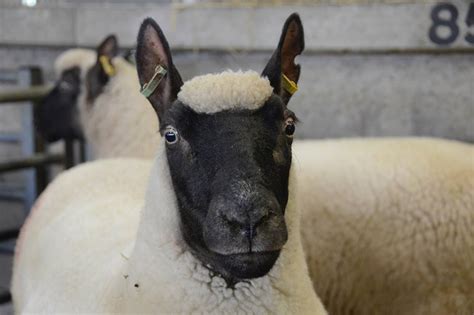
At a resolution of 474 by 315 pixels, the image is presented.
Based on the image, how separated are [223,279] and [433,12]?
9.33 feet

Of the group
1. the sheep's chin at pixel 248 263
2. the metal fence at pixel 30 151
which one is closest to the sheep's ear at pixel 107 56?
the metal fence at pixel 30 151

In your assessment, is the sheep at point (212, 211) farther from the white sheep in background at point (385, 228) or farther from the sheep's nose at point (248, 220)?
the white sheep in background at point (385, 228)

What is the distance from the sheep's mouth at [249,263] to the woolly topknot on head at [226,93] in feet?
1.22

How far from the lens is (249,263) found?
177 cm

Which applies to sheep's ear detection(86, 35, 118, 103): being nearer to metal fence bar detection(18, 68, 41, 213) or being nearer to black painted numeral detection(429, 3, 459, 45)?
metal fence bar detection(18, 68, 41, 213)

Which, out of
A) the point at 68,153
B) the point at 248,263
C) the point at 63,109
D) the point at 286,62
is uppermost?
the point at 286,62

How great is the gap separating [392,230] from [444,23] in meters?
1.48

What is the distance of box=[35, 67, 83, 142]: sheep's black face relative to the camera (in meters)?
4.73

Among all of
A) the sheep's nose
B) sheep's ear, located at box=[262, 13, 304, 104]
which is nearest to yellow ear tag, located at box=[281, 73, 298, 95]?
sheep's ear, located at box=[262, 13, 304, 104]

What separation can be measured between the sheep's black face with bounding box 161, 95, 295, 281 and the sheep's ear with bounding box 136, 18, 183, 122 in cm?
10

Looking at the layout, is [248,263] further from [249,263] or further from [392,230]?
[392,230]

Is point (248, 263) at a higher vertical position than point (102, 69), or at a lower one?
higher

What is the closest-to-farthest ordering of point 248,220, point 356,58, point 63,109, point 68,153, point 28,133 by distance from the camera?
point 248,220 → point 356,58 → point 63,109 → point 28,133 → point 68,153

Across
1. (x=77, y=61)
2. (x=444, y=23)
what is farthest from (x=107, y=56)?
(x=444, y=23)
